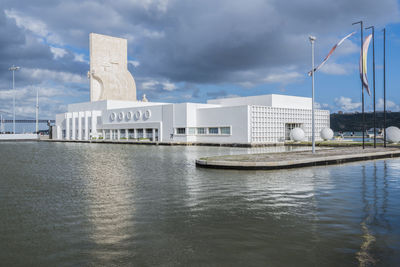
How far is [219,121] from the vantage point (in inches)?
2474

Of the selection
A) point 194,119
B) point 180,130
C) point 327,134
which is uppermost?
point 194,119

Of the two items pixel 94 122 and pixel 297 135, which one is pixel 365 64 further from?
pixel 94 122

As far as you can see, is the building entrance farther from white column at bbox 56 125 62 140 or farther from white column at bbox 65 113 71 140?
white column at bbox 56 125 62 140

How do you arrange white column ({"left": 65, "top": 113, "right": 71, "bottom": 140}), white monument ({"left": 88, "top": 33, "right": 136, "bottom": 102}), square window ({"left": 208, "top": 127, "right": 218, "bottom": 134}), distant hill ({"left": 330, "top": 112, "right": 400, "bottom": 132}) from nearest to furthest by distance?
1. square window ({"left": 208, "top": 127, "right": 218, "bottom": 134})
2. white column ({"left": 65, "top": 113, "right": 71, "bottom": 140})
3. white monument ({"left": 88, "top": 33, "right": 136, "bottom": 102})
4. distant hill ({"left": 330, "top": 112, "right": 400, "bottom": 132})

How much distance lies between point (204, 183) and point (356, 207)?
6638 mm

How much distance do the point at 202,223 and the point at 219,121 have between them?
178 feet

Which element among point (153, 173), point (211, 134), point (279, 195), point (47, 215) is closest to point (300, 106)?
point (211, 134)

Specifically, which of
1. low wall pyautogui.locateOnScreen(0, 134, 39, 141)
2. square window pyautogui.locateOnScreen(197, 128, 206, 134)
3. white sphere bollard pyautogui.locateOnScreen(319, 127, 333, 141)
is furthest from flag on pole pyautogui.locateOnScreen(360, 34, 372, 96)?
low wall pyautogui.locateOnScreen(0, 134, 39, 141)

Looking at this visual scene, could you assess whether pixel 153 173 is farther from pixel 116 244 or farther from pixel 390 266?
pixel 390 266

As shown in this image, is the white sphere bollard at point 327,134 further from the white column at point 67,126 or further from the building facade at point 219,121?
the white column at point 67,126

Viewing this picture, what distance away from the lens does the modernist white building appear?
60562mm

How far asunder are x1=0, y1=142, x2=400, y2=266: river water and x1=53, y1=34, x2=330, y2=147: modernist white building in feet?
147

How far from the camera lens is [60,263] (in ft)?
20.5

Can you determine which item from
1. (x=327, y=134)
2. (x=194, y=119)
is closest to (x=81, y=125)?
(x=194, y=119)
